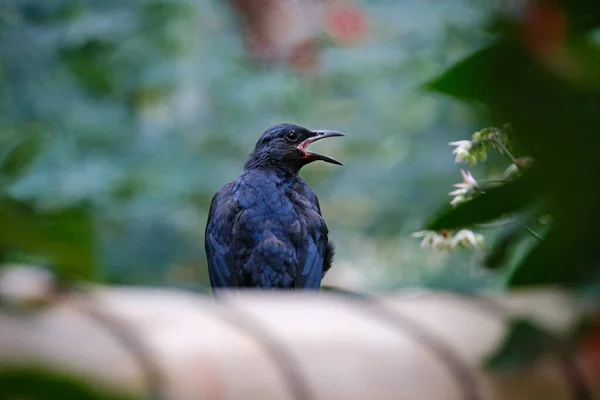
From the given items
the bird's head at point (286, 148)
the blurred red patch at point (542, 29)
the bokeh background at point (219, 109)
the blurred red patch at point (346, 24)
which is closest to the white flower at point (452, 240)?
the blurred red patch at point (542, 29)

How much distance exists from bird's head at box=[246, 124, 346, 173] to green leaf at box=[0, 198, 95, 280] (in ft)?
11.0

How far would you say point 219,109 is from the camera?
28.7 ft

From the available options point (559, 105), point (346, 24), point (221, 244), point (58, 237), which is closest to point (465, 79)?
point (559, 105)

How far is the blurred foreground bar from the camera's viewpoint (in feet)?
2.95

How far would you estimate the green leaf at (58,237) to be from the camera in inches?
35.9

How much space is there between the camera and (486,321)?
3.46 ft

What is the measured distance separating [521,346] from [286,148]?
3.42 metres

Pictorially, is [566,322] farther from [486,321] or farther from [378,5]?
[378,5]

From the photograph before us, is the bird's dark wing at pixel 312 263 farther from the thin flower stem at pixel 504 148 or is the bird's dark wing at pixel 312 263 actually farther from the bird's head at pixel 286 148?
the thin flower stem at pixel 504 148

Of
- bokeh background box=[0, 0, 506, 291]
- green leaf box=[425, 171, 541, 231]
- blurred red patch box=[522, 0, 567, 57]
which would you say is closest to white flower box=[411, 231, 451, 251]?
green leaf box=[425, 171, 541, 231]

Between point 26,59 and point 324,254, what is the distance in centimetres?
456

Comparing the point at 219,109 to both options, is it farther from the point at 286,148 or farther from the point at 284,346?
the point at 284,346

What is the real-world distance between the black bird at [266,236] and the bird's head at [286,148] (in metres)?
0.14

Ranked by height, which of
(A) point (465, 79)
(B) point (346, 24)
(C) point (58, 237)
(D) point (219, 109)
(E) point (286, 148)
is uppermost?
(B) point (346, 24)
